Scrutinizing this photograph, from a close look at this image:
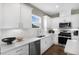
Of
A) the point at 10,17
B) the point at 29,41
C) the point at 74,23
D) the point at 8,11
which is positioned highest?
the point at 8,11

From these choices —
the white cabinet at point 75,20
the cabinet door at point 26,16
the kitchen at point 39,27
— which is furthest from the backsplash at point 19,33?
the white cabinet at point 75,20

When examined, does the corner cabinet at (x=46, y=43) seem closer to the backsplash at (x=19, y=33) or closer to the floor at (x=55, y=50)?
the floor at (x=55, y=50)

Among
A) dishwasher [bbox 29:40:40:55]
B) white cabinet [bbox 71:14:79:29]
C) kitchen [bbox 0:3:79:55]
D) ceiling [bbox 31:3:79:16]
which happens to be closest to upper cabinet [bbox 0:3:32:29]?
kitchen [bbox 0:3:79:55]

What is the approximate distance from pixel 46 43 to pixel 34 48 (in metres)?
0.25

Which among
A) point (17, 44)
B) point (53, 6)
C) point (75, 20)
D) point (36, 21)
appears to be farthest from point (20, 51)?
point (75, 20)

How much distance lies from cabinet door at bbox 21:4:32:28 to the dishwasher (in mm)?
343

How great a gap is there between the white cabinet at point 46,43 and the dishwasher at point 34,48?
0.26 ft

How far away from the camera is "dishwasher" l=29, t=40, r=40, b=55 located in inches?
62.6

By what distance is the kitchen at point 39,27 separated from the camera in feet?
4.98

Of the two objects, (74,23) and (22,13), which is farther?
(22,13)
